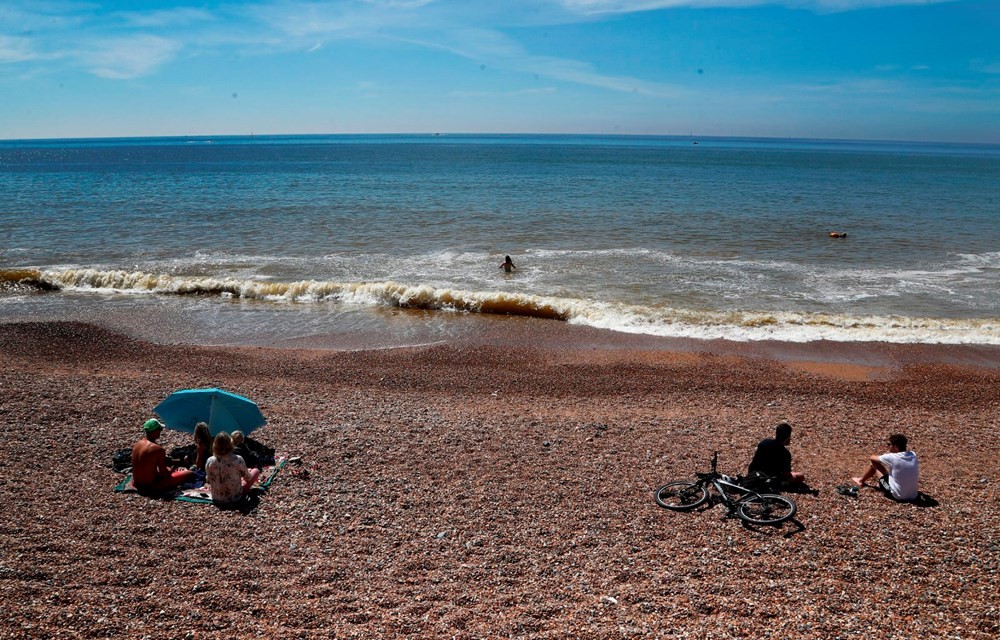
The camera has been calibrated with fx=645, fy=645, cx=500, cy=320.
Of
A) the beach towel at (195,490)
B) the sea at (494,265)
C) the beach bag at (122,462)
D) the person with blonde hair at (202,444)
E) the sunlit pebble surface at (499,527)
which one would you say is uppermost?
the sea at (494,265)

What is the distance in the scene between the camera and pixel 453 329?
18781mm

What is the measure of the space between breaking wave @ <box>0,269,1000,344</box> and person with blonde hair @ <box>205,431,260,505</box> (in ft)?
40.3

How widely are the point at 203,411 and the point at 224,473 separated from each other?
1.79 metres

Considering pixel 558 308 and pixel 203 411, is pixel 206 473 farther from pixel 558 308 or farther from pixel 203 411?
pixel 558 308

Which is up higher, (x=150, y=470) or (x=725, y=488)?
(x=150, y=470)

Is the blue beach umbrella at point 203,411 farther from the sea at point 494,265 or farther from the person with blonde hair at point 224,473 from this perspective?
the sea at point 494,265

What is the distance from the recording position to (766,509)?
812cm

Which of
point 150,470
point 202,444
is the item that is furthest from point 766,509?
point 150,470

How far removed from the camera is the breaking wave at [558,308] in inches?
706

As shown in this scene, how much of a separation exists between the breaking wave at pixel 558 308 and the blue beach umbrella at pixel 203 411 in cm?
1131

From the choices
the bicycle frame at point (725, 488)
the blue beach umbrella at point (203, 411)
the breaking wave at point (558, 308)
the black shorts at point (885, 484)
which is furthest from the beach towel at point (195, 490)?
the breaking wave at point (558, 308)

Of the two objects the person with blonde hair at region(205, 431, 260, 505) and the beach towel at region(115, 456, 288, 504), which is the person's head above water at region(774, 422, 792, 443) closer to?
the beach towel at region(115, 456, 288, 504)

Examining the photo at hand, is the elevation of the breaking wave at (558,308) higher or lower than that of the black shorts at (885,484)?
higher

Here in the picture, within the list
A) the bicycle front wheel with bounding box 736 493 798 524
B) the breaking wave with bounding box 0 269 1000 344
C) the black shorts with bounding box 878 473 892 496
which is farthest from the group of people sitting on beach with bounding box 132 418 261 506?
the breaking wave with bounding box 0 269 1000 344
